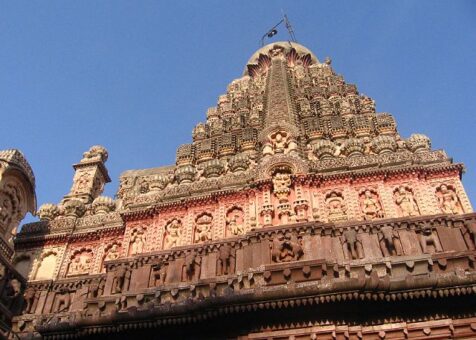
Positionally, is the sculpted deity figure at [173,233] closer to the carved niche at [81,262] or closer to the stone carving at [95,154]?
the carved niche at [81,262]

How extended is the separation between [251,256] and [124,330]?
3773 mm

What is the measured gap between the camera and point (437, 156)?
618 inches

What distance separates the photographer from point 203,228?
51.5ft

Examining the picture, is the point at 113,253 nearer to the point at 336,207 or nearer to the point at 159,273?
the point at 159,273

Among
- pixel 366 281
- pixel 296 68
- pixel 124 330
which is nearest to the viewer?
pixel 366 281

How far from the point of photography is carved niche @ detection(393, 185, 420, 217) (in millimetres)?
14469

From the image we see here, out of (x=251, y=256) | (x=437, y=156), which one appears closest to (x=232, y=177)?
(x=251, y=256)

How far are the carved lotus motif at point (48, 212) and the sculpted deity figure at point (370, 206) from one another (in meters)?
11.2

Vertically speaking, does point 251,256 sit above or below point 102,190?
below

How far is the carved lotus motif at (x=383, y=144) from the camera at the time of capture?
54.8ft

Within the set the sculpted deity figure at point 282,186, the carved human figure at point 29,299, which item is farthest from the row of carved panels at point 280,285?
the sculpted deity figure at point 282,186

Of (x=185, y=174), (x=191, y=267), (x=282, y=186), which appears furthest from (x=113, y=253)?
(x=282, y=186)

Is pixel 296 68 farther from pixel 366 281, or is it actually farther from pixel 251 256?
pixel 366 281

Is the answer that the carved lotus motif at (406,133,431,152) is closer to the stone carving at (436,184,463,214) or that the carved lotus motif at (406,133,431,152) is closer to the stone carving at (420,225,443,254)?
the stone carving at (436,184,463,214)
